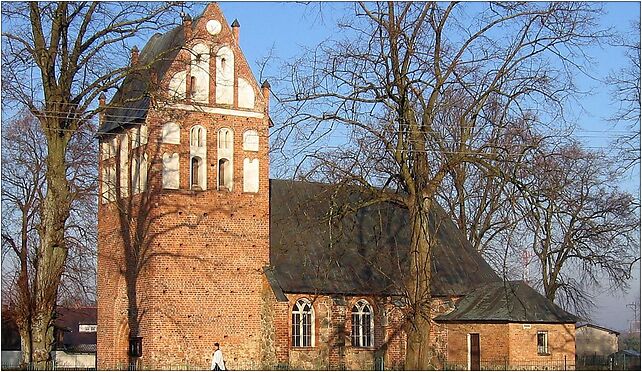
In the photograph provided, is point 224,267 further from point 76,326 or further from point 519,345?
point 76,326

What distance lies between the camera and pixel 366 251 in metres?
36.9

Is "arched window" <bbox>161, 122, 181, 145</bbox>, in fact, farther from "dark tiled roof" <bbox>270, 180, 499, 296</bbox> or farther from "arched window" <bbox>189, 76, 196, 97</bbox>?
"dark tiled roof" <bbox>270, 180, 499, 296</bbox>

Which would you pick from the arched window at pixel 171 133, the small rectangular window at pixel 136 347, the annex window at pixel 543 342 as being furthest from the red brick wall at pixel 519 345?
the arched window at pixel 171 133

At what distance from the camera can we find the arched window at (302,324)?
3344cm

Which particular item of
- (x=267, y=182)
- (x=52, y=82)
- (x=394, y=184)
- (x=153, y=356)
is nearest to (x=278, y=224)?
(x=267, y=182)

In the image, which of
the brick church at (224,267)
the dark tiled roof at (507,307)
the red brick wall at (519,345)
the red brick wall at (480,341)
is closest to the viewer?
the brick church at (224,267)

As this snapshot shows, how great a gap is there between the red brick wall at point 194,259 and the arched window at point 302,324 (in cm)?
149

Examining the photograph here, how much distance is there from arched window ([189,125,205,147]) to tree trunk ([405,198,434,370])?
1070 cm

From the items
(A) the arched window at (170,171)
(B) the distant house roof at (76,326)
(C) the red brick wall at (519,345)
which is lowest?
(B) the distant house roof at (76,326)

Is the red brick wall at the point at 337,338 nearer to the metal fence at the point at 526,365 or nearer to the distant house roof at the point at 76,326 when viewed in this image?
the metal fence at the point at 526,365

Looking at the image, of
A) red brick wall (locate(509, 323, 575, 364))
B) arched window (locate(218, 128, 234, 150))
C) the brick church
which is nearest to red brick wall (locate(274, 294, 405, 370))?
the brick church

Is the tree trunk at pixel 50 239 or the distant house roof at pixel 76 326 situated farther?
the distant house roof at pixel 76 326

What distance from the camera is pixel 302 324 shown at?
3366 centimetres

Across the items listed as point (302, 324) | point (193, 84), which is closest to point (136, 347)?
point (302, 324)
